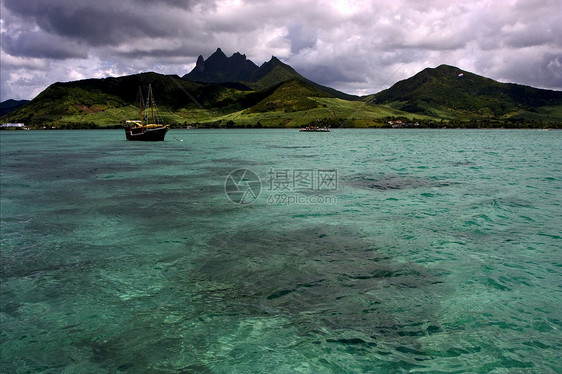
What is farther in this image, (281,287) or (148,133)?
(148,133)

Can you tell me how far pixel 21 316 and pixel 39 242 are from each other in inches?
290

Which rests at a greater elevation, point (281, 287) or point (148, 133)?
point (148, 133)

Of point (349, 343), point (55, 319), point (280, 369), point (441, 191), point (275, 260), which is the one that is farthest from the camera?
point (441, 191)

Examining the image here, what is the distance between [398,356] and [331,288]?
11.8 feet

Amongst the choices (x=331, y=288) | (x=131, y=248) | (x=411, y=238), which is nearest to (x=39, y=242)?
(x=131, y=248)

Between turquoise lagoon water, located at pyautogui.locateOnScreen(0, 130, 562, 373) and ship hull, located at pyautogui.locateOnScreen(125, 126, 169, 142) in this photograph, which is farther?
ship hull, located at pyautogui.locateOnScreen(125, 126, 169, 142)

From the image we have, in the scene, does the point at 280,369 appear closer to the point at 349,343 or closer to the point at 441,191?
the point at 349,343

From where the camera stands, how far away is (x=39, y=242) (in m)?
16.1

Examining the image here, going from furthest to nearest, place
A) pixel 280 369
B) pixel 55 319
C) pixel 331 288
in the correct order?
pixel 331 288, pixel 55 319, pixel 280 369

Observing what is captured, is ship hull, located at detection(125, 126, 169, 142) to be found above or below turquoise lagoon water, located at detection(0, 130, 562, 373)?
above

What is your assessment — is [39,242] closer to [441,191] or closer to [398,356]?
[398,356]

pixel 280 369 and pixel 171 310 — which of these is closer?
pixel 280 369

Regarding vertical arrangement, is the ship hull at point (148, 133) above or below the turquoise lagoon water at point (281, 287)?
above

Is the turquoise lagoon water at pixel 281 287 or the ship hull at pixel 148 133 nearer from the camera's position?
the turquoise lagoon water at pixel 281 287
